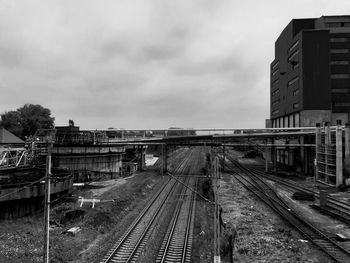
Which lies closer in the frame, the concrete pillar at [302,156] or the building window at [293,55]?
the concrete pillar at [302,156]

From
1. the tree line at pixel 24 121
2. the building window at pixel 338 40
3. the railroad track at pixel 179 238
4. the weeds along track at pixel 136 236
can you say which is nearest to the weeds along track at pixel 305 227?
the railroad track at pixel 179 238

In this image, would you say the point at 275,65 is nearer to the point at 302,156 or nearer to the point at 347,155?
the point at 302,156

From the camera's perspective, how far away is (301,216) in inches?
968

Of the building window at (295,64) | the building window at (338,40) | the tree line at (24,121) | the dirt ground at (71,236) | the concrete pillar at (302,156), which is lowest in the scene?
the dirt ground at (71,236)

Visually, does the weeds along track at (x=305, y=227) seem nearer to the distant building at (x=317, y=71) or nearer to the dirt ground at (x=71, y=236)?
the dirt ground at (x=71, y=236)

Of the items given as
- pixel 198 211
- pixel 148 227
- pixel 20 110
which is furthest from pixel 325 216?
pixel 20 110

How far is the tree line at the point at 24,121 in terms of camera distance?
89.8 metres

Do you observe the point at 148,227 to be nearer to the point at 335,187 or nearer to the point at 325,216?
the point at 325,216

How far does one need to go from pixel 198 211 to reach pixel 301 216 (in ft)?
30.6

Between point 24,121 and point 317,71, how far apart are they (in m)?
86.7

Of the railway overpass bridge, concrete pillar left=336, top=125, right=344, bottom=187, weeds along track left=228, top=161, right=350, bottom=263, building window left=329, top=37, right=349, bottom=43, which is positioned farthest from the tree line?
building window left=329, top=37, right=349, bottom=43

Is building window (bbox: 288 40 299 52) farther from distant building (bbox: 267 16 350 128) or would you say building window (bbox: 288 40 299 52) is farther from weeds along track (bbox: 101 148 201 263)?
weeds along track (bbox: 101 148 201 263)

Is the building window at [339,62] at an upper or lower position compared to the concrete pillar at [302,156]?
upper

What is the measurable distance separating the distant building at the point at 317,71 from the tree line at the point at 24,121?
7432 centimetres
